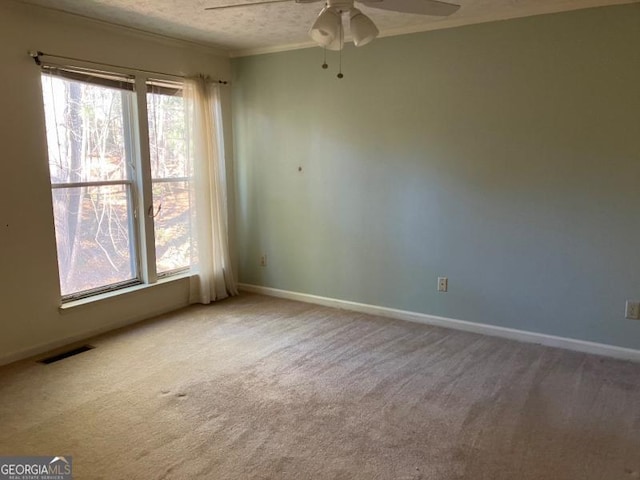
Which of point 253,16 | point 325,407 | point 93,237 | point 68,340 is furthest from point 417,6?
point 68,340

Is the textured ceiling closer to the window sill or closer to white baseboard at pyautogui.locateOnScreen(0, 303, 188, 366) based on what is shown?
the window sill

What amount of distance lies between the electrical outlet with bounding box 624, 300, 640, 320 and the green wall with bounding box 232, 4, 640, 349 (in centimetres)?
4

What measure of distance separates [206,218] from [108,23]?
1.80 meters

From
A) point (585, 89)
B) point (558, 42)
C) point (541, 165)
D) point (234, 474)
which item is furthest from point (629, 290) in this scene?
point (234, 474)

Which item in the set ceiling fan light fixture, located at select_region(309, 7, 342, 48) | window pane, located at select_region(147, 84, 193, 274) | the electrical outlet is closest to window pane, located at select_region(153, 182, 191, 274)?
window pane, located at select_region(147, 84, 193, 274)

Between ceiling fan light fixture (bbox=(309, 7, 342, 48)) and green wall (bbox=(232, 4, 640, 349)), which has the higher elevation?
ceiling fan light fixture (bbox=(309, 7, 342, 48))

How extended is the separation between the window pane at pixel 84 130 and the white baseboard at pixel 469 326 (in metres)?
1.96

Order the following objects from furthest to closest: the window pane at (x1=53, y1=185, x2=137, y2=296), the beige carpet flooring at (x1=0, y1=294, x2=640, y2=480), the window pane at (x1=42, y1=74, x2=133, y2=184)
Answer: the window pane at (x1=53, y1=185, x2=137, y2=296) < the window pane at (x1=42, y1=74, x2=133, y2=184) < the beige carpet flooring at (x1=0, y1=294, x2=640, y2=480)

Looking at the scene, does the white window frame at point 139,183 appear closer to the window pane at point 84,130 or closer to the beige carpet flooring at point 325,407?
the window pane at point 84,130

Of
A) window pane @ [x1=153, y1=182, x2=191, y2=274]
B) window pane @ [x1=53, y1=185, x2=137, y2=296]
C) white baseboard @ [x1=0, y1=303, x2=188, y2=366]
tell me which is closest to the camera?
white baseboard @ [x1=0, y1=303, x2=188, y2=366]

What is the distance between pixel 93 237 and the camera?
397 centimetres

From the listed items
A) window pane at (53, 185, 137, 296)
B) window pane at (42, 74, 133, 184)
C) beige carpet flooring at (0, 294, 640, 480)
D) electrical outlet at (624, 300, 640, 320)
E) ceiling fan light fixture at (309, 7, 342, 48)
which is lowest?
beige carpet flooring at (0, 294, 640, 480)

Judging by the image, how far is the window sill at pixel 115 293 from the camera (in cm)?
378

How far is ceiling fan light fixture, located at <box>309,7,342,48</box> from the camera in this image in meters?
2.35
